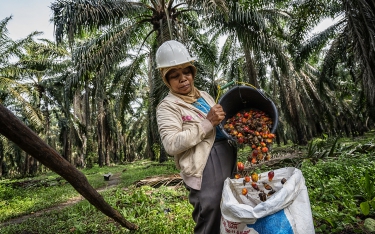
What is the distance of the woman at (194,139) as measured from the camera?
5.08 feet

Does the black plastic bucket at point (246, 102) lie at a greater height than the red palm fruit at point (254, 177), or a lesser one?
greater

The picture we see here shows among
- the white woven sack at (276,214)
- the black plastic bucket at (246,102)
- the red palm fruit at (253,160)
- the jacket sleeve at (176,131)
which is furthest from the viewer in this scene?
the black plastic bucket at (246,102)

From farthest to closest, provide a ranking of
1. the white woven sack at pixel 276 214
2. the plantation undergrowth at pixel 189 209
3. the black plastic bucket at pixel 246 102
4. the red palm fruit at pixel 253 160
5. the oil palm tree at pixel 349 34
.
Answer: the oil palm tree at pixel 349 34 < the plantation undergrowth at pixel 189 209 < the black plastic bucket at pixel 246 102 < the red palm fruit at pixel 253 160 < the white woven sack at pixel 276 214

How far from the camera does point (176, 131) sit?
1.57 m

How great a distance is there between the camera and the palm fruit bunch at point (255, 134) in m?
1.71

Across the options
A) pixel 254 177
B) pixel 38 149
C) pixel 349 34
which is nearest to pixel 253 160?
pixel 254 177

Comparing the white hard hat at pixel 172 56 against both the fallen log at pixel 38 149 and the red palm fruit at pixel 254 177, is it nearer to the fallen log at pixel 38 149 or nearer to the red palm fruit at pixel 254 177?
the red palm fruit at pixel 254 177

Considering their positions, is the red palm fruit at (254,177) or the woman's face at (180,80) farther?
the woman's face at (180,80)

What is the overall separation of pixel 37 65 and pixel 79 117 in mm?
6719

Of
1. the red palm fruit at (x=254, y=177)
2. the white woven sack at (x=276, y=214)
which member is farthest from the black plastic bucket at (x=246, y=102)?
the white woven sack at (x=276, y=214)

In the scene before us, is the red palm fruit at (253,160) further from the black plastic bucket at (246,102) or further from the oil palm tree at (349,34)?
the oil palm tree at (349,34)

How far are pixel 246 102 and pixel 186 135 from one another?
33.1 inches

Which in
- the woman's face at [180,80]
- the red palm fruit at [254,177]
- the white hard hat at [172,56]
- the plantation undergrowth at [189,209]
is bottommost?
the plantation undergrowth at [189,209]

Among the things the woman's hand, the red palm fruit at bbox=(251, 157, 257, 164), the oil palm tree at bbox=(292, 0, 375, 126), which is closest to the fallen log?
the woman's hand
